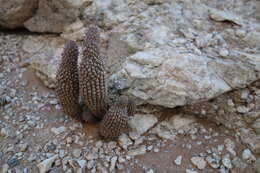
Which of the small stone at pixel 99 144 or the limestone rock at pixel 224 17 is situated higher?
the limestone rock at pixel 224 17

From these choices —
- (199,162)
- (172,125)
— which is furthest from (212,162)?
(172,125)

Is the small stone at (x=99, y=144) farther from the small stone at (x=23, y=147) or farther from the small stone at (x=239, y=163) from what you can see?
the small stone at (x=239, y=163)

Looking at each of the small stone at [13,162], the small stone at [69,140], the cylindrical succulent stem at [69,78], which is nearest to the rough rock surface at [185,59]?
the cylindrical succulent stem at [69,78]

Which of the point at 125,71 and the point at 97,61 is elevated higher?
the point at 97,61

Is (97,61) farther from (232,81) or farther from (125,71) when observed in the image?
(232,81)

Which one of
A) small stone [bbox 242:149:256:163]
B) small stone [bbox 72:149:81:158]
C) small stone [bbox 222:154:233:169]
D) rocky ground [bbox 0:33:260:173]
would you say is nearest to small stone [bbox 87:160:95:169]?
rocky ground [bbox 0:33:260:173]

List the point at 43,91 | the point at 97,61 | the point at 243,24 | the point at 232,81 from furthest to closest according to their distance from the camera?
the point at 43,91
the point at 243,24
the point at 232,81
the point at 97,61

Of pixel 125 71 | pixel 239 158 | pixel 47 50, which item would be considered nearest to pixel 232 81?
pixel 239 158

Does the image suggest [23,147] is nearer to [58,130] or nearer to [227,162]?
[58,130]

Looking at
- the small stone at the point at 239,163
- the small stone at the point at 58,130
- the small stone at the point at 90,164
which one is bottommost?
the small stone at the point at 239,163
